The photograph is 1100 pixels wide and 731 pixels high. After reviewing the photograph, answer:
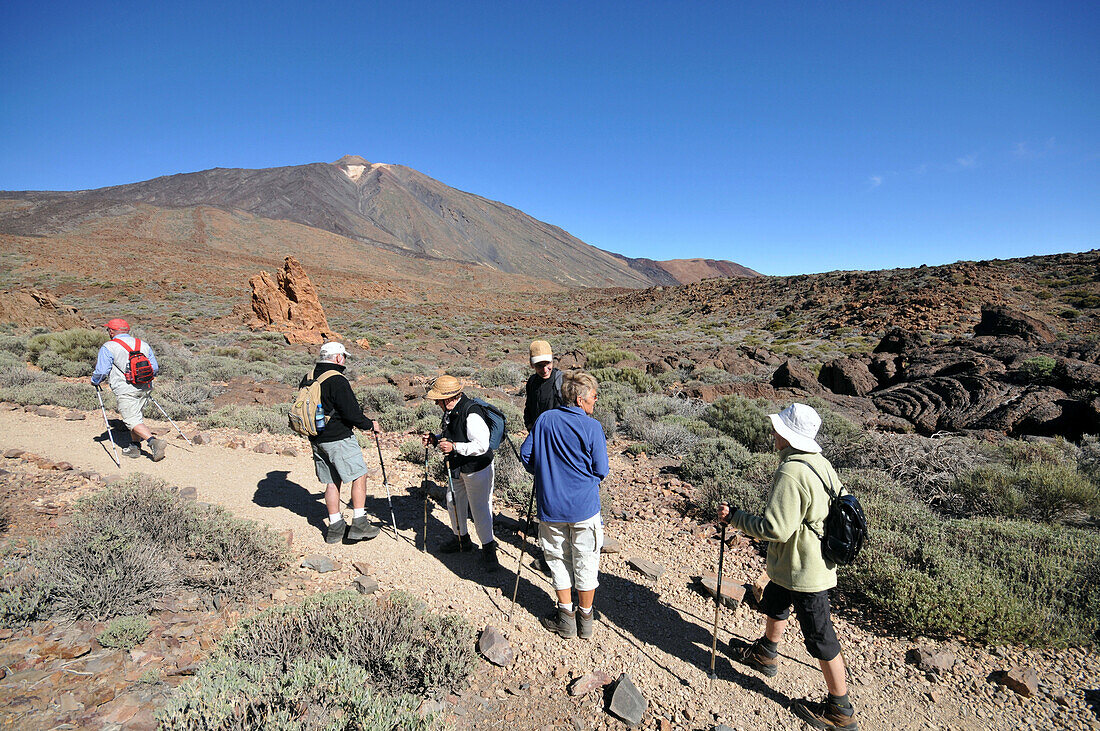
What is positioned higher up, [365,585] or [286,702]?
[286,702]

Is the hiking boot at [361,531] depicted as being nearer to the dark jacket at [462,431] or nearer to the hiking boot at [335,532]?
the hiking boot at [335,532]

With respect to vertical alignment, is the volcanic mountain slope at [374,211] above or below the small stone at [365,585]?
above

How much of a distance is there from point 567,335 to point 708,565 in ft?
75.6

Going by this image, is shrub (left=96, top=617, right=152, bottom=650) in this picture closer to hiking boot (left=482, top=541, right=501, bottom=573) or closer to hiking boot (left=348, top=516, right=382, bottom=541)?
hiking boot (left=348, top=516, right=382, bottom=541)

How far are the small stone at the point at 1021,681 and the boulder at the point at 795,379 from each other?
8010mm

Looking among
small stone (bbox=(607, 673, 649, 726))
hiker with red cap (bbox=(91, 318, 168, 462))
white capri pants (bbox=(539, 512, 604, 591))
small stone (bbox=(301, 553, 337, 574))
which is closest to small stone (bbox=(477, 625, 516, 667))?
white capri pants (bbox=(539, 512, 604, 591))

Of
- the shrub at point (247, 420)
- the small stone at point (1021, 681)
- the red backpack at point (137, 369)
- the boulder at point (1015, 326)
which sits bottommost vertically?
the small stone at point (1021, 681)

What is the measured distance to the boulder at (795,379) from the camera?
1059 cm

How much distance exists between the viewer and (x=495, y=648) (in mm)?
2992

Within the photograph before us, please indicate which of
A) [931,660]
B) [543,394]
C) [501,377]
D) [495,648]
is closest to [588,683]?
[495,648]

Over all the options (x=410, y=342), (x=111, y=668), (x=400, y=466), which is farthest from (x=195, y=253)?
(x=111, y=668)

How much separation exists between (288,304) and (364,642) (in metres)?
23.2

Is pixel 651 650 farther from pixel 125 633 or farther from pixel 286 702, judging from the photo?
pixel 125 633

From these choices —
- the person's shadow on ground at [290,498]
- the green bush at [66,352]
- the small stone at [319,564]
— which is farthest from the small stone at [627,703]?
the green bush at [66,352]
